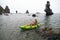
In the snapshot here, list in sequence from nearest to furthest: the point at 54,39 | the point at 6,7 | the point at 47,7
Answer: the point at 54,39 < the point at 47,7 < the point at 6,7

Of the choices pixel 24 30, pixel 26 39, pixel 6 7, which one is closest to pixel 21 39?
pixel 26 39

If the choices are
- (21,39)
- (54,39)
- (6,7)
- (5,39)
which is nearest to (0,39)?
(5,39)

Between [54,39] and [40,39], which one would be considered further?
[40,39]

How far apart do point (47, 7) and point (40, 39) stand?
92.2 m

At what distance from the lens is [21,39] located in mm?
23203

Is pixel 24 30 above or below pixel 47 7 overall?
below

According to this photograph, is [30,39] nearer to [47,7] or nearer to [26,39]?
[26,39]

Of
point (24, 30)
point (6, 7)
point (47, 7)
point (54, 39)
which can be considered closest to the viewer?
point (54, 39)

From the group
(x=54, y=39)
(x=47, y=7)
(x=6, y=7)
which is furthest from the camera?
(x=6, y=7)

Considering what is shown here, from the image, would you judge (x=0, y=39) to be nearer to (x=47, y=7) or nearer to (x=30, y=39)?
(x=30, y=39)

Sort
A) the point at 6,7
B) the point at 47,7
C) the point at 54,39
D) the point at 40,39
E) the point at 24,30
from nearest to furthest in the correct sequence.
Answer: the point at 54,39 < the point at 40,39 < the point at 24,30 < the point at 47,7 < the point at 6,7

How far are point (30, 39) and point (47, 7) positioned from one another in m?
92.3

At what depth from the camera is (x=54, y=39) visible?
20.6 metres

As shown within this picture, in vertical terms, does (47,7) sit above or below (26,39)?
above
